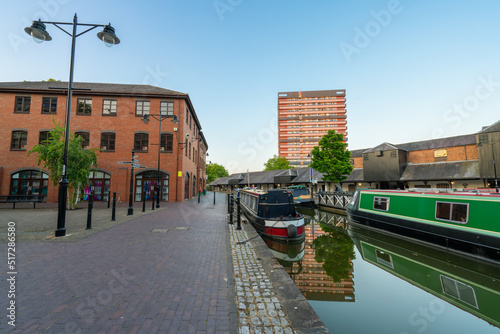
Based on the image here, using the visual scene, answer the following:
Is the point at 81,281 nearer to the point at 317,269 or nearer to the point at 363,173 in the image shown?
the point at 317,269

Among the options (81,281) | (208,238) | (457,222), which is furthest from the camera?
(457,222)

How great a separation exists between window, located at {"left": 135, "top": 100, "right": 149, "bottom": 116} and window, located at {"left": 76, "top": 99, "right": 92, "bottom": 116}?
4.43 m

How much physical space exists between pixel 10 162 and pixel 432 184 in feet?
148

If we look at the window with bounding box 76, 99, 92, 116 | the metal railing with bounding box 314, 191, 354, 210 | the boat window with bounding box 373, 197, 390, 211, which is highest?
the window with bounding box 76, 99, 92, 116

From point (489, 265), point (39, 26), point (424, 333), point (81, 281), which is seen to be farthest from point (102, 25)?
point (489, 265)

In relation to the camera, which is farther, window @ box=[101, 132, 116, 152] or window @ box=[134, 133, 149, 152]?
window @ box=[134, 133, 149, 152]

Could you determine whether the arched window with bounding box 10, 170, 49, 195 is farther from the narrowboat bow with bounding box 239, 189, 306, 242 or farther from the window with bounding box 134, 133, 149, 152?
the narrowboat bow with bounding box 239, 189, 306, 242

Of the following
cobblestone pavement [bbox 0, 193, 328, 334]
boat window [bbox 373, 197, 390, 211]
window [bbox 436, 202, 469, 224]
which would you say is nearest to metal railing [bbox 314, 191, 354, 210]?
boat window [bbox 373, 197, 390, 211]

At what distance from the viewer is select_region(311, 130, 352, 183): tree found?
29203mm

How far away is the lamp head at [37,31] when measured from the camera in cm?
671

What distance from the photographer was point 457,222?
8.11 meters

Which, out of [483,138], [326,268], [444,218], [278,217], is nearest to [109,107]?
[278,217]

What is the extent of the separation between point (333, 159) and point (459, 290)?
2471 cm

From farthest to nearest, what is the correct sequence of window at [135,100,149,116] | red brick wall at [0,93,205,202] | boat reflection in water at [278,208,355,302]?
window at [135,100,149,116] < red brick wall at [0,93,205,202] < boat reflection in water at [278,208,355,302]
